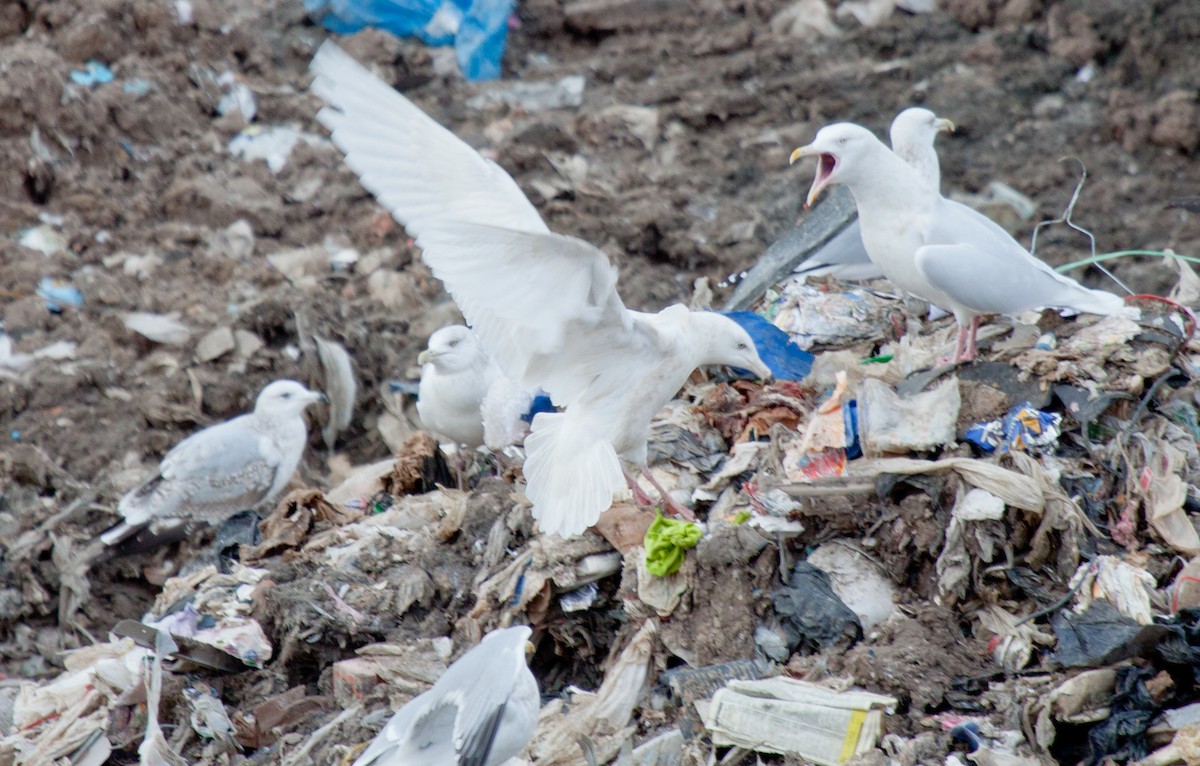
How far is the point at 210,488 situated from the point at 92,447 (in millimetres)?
869

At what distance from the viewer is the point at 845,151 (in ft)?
14.6

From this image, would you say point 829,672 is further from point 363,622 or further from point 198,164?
point 198,164

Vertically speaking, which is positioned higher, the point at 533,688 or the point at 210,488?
the point at 533,688

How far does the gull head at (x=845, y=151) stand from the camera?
4.45 meters

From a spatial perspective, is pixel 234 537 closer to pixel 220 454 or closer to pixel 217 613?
pixel 220 454

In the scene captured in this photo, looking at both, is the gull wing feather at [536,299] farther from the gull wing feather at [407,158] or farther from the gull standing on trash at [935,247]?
the gull standing on trash at [935,247]

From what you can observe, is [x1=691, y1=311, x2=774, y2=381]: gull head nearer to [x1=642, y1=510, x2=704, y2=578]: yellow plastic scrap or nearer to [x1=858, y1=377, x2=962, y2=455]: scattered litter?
[x1=858, y1=377, x2=962, y2=455]: scattered litter

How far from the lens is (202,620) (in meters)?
4.31

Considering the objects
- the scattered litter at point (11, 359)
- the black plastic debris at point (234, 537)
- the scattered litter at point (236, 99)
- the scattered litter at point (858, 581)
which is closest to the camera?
the scattered litter at point (858, 581)

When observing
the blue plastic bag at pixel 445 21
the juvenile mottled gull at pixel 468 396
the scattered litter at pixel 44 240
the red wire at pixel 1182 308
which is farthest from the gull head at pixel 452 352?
the blue plastic bag at pixel 445 21

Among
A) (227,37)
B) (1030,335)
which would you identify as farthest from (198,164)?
(1030,335)

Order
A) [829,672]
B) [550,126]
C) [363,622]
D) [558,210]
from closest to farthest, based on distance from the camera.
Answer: [829,672] → [363,622] → [558,210] → [550,126]

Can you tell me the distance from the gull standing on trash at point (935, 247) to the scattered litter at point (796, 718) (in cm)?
156

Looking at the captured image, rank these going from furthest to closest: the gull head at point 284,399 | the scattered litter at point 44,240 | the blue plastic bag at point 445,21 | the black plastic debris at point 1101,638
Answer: the blue plastic bag at point 445,21 < the scattered litter at point 44,240 < the gull head at point 284,399 < the black plastic debris at point 1101,638
